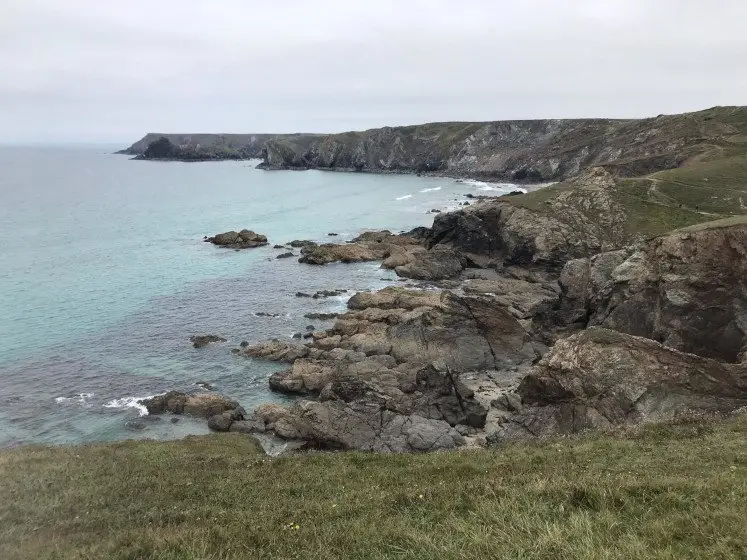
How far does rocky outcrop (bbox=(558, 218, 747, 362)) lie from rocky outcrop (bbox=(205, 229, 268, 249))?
65092 millimetres

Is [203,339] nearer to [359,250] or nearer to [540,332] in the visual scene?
[540,332]

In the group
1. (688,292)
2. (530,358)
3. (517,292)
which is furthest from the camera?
(517,292)

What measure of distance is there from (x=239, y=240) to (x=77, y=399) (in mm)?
56728

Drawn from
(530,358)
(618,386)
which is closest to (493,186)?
(530,358)

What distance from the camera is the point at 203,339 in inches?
1903

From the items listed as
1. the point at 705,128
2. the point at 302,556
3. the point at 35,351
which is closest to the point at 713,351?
the point at 302,556

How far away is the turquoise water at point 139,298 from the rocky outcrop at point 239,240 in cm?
283

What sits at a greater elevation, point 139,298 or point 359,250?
point 359,250

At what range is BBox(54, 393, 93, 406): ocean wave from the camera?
37781 millimetres

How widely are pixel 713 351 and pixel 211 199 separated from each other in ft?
454

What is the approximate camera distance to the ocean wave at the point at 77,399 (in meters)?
37.8

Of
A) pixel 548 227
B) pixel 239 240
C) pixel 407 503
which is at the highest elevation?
pixel 548 227

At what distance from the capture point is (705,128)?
118 m

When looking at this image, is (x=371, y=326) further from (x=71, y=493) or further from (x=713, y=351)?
(x=71, y=493)
